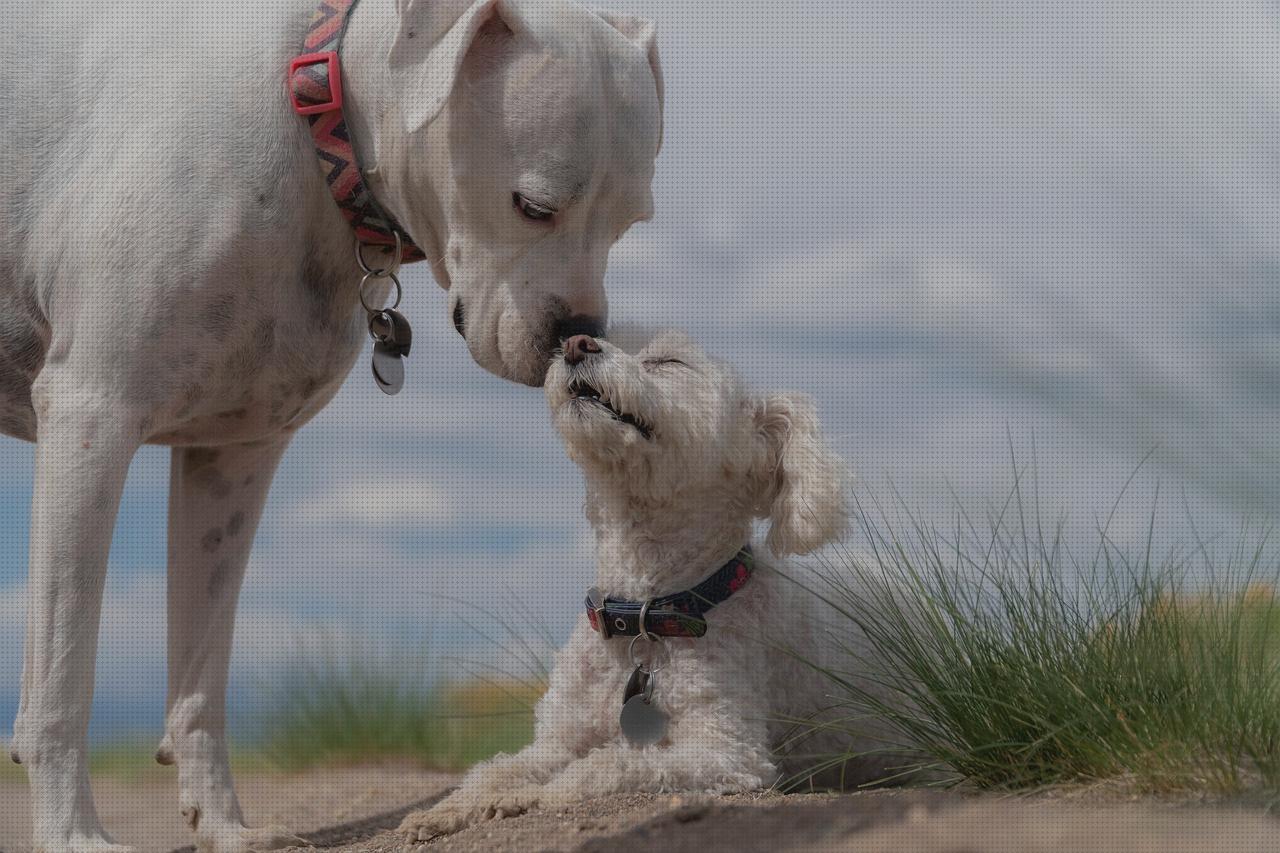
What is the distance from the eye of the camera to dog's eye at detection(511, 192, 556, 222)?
12.3 ft

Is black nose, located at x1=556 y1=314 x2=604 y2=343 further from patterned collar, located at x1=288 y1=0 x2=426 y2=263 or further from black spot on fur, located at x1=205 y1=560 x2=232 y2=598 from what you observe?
black spot on fur, located at x1=205 y1=560 x2=232 y2=598

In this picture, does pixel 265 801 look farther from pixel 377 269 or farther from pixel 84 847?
pixel 377 269

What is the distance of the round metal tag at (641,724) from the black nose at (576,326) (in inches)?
41.1

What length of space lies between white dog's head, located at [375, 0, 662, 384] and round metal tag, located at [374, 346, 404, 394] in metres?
0.48

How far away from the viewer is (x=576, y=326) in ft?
12.5

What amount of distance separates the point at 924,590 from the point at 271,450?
2.30 metres

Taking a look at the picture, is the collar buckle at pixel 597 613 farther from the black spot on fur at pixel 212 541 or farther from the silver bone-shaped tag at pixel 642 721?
the black spot on fur at pixel 212 541

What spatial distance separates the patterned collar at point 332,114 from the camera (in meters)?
4.02

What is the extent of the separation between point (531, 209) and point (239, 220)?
0.87 metres

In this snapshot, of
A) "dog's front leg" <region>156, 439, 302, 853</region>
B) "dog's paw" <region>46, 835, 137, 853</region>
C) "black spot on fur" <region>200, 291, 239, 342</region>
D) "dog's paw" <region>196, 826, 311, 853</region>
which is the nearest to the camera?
"dog's paw" <region>46, 835, 137, 853</region>

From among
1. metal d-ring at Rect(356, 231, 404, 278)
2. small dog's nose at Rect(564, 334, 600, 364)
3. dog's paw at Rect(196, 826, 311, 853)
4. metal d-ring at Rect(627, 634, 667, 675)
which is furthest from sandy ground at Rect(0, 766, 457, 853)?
small dog's nose at Rect(564, 334, 600, 364)

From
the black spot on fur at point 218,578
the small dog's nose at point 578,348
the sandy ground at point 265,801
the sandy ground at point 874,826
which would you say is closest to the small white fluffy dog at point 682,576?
the small dog's nose at point 578,348

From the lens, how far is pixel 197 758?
14.5 feet

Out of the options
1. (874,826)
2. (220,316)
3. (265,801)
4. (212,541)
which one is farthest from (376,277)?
(265,801)
